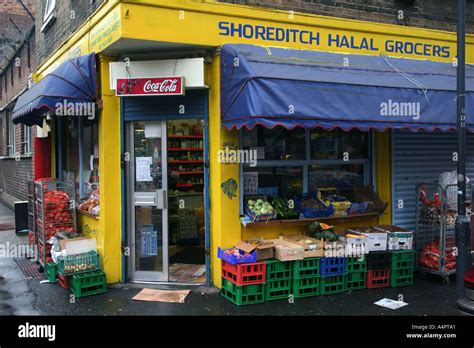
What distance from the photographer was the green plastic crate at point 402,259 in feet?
22.8

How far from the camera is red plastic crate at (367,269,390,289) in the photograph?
Result: 22.6ft

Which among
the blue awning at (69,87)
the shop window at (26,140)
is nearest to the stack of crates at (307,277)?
the blue awning at (69,87)

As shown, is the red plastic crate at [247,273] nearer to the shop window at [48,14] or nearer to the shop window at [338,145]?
the shop window at [338,145]

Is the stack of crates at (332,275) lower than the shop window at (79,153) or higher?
lower

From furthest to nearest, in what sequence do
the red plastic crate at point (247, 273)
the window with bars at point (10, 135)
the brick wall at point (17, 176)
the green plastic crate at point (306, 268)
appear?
1. the window with bars at point (10, 135)
2. the brick wall at point (17, 176)
3. the green plastic crate at point (306, 268)
4. the red plastic crate at point (247, 273)

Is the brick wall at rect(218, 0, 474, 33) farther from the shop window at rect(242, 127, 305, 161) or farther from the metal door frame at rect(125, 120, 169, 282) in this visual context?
the metal door frame at rect(125, 120, 169, 282)

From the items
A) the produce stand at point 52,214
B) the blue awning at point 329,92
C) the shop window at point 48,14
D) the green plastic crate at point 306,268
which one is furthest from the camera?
the shop window at point 48,14

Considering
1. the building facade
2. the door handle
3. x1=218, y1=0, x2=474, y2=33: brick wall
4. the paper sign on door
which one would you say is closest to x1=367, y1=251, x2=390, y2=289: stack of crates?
the door handle

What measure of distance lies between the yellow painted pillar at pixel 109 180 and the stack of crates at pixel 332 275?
3.12 meters

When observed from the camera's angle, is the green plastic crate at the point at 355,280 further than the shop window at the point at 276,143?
No

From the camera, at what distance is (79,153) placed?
28.5 ft

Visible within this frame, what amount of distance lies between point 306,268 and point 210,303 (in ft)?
4.69
